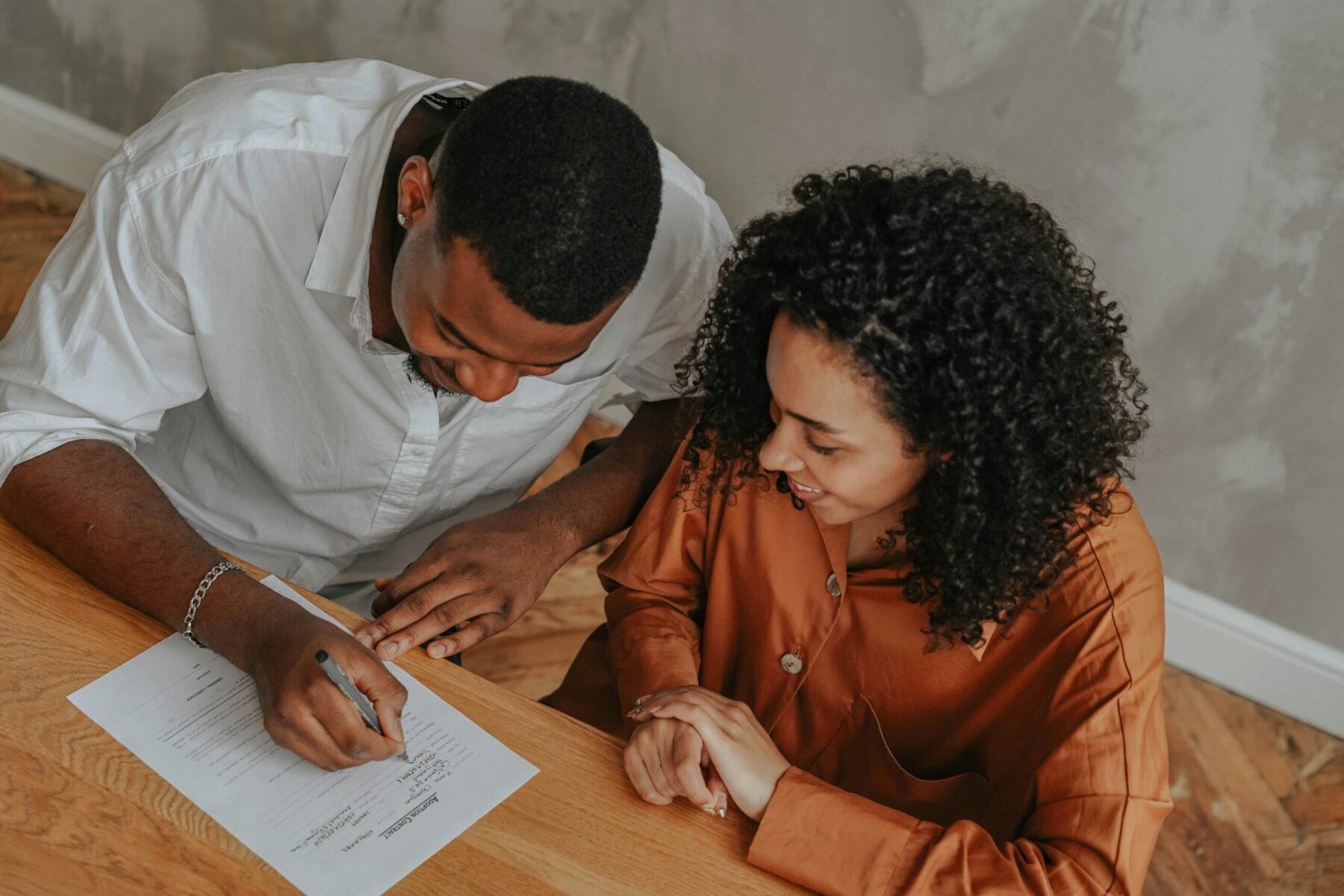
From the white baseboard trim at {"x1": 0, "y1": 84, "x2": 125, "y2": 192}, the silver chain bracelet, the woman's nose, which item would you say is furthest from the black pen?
the white baseboard trim at {"x1": 0, "y1": 84, "x2": 125, "y2": 192}

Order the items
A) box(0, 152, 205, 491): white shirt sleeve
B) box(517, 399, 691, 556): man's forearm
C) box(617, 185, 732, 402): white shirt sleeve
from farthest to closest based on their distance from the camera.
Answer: box(617, 185, 732, 402): white shirt sleeve → box(517, 399, 691, 556): man's forearm → box(0, 152, 205, 491): white shirt sleeve

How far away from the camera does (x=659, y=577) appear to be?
1.42 meters

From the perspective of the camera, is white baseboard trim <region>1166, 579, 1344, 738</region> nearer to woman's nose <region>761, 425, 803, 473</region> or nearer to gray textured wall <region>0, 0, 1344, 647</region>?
gray textured wall <region>0, 0, 1344, 647</region>

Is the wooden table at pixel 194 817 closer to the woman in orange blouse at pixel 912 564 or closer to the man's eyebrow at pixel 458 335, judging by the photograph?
the woman in orange blouse at pixel 912 564

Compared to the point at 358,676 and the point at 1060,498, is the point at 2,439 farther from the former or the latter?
the point at 1060,498

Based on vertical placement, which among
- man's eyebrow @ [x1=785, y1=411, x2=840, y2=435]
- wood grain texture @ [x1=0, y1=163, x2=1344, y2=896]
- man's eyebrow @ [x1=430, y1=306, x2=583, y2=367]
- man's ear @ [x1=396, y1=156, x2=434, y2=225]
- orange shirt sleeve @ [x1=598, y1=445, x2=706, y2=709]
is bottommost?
wood grain texture @ [x1=0, y1=163, x2=1344, y2=896]

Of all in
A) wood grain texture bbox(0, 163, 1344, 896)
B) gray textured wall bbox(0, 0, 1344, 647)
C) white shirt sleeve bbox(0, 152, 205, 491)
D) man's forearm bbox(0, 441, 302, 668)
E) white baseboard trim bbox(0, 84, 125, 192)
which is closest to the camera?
wood grain texture bbox(0, 163, 1344, 896)

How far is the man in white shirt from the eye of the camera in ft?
3.87

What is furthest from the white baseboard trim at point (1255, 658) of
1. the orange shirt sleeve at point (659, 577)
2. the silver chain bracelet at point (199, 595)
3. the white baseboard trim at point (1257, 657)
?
the silver chain bracelet at point (199, 595)

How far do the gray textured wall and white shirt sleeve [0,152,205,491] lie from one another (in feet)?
4.38

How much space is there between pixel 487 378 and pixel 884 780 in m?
0.61

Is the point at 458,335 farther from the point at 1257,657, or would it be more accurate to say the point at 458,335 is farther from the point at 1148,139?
the point at 1257,657

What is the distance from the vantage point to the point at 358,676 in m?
1.14

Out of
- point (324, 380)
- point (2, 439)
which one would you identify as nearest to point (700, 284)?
point (324, 380)
